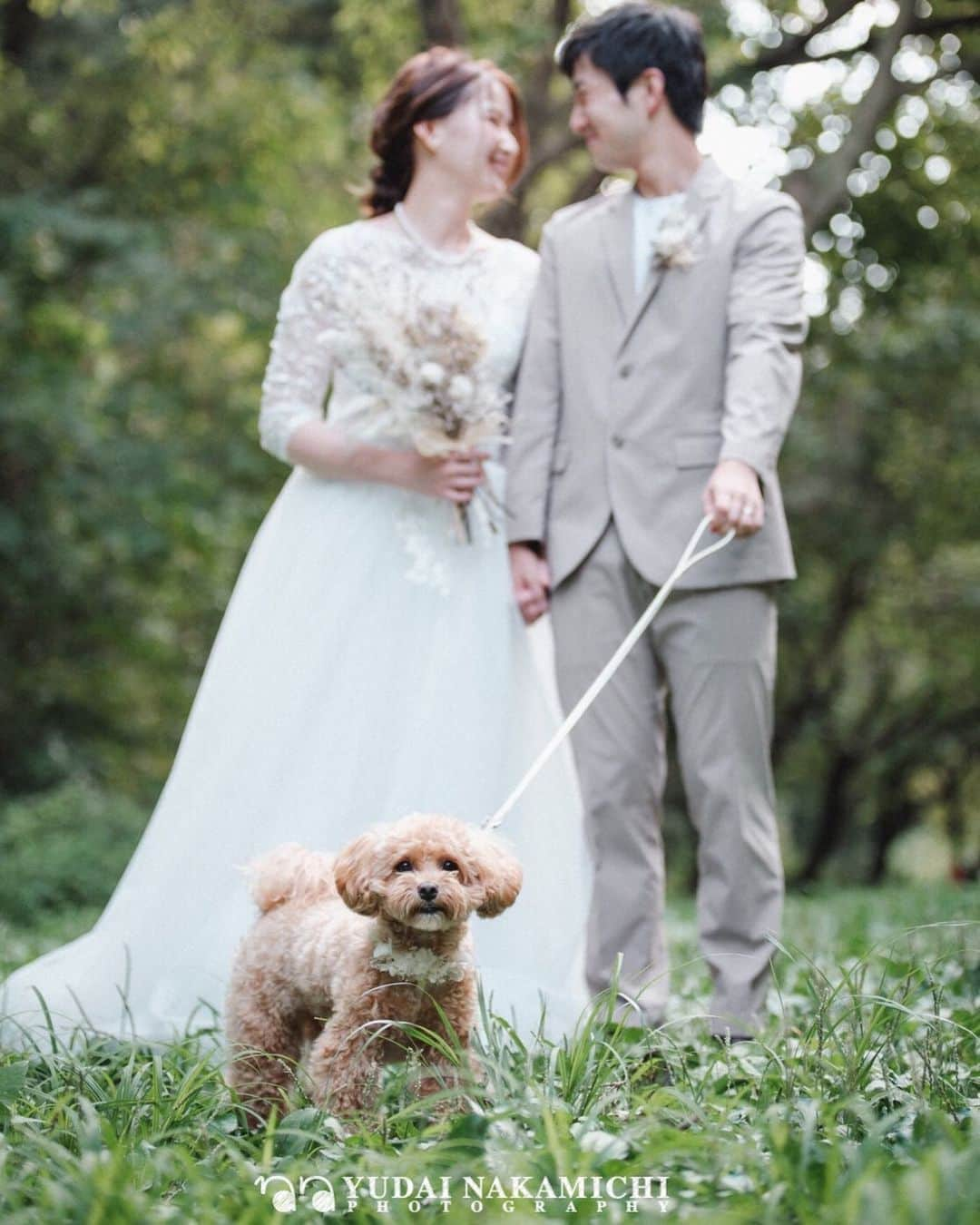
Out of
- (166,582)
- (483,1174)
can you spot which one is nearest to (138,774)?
(166,582)

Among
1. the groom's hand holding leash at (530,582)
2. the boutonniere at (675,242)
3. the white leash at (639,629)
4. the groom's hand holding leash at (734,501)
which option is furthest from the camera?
the groom's hand holding leash at (530,582)

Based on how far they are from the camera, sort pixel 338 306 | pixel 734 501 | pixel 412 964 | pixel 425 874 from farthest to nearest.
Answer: pixel 338 306, pixel 734 501, pixel 412 964, pixel 425 874

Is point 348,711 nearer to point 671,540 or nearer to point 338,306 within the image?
point 671,540

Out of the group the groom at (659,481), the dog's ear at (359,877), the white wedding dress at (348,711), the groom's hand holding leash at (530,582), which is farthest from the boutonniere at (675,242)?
the dog's ear at (359,877)

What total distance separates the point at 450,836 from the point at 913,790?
16.7 metres

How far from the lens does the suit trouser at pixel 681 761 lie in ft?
11.7

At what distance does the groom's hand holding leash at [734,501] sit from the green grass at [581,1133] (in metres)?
1.10

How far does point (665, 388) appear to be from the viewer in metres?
3.71

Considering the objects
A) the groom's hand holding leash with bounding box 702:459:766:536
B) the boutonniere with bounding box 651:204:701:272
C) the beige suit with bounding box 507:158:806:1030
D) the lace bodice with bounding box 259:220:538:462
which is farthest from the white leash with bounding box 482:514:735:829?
the lace bodice with bounding box 259:220:538:462

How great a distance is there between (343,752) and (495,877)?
1348 mm

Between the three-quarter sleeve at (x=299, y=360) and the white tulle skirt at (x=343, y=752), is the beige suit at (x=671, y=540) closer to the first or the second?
the white tulle skirt at (x=343, y=752)

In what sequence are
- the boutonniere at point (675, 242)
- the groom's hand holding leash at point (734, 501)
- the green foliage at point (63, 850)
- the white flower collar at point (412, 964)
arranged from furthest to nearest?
1. the green foliage at point (63, 850)
2. the boutonniere at point (675, 242)
3. the groom's hand holding leash at point (734, 501)
4. the white flower collar at point (412, 964)

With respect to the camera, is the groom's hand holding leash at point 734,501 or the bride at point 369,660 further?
the bride at point 369,660

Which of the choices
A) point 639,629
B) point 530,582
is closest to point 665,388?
point 530,582
